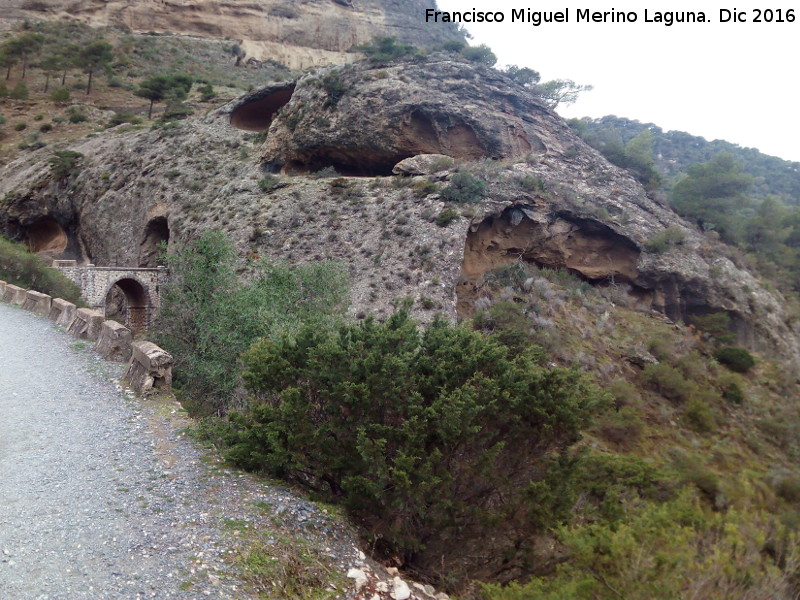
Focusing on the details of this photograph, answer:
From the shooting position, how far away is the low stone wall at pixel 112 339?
8883 millimetres

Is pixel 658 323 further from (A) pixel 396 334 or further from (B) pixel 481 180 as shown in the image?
(A) pixel 396 334

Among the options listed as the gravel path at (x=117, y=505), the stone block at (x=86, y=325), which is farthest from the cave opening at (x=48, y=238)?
the gravel path at (x=117, y=505)

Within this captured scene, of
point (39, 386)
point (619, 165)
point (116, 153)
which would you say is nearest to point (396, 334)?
point (39, 386)

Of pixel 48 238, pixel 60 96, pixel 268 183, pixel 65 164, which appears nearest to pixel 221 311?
pixel 268 183

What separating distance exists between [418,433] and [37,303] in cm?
1354

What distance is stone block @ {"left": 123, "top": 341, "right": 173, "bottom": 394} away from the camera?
28.8 feet

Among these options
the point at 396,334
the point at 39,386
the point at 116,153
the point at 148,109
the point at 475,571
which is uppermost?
the point at 148,109

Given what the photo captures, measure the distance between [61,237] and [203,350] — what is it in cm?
2657

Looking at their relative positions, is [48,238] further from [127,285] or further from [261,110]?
[261,110]

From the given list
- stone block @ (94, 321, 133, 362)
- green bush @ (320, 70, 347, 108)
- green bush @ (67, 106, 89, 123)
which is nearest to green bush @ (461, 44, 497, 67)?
green bush @ (320, 70, 347, 108)

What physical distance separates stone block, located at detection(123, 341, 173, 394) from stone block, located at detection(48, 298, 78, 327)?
4.85 metres

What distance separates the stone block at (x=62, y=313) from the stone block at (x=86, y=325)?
0.56 metres

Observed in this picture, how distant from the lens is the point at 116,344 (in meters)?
10.5

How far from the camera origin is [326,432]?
648 centimetres
